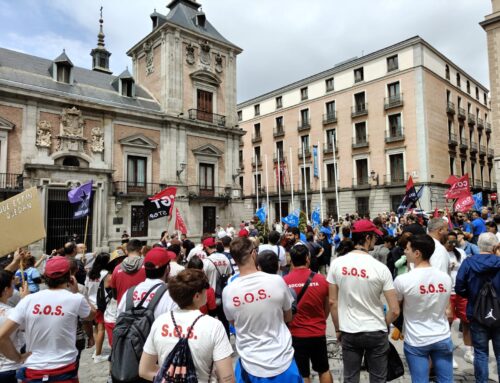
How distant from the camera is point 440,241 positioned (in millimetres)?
4598

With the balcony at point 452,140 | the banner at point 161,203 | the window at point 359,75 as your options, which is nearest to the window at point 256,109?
the window at point 359,75

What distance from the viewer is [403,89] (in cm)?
2912

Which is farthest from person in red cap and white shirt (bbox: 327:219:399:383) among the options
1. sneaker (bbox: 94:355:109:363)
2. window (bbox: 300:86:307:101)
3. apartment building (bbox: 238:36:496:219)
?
window (bbox: 300:86:307:101)

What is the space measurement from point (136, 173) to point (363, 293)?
20.1m

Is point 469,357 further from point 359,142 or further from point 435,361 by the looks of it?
point 359,142

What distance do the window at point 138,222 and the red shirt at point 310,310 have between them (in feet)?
60.8

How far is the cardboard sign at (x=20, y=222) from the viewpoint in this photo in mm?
4535

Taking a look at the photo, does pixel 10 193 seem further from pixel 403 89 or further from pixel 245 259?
pixel 403 89

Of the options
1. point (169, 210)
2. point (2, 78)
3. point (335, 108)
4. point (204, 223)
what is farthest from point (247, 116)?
point (169, 210)

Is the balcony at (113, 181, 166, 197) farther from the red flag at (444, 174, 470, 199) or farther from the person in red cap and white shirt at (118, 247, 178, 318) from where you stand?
the person in red cap and white shirt at (118, 247, 178, 318)

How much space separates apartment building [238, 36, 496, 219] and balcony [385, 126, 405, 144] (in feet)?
0.27

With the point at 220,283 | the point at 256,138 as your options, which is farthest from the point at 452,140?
the point at 220,283

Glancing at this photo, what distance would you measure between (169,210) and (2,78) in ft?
→ 44.2

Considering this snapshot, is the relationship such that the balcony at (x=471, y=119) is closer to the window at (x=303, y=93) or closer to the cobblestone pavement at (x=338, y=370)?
the window at (x=303, y=93)
